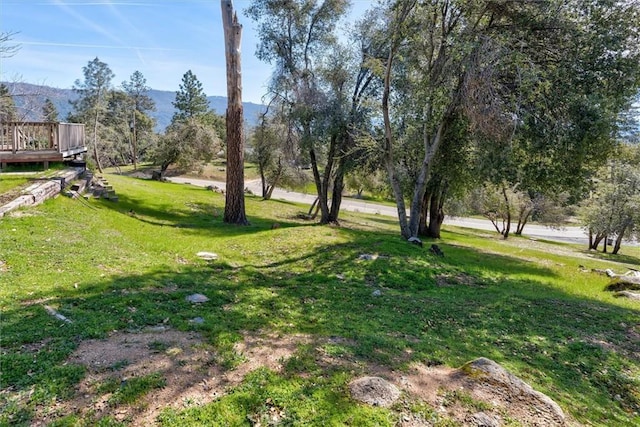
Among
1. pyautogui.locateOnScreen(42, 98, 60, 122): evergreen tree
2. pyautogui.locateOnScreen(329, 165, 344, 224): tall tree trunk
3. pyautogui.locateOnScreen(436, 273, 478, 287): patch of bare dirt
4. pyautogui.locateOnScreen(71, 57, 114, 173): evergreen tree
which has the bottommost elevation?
pyautogui.locateOnScreen(436, 273, 478, 287): patch of bare dirt

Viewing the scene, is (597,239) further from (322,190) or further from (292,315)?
(292,315)

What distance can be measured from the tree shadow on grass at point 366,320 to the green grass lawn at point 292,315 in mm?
24

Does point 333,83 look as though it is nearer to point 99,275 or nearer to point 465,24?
point 465,24

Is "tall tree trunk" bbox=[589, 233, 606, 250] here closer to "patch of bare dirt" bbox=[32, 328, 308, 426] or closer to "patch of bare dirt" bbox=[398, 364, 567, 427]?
"patch of bare dirt" bbox=[398, 364, 567, 427]

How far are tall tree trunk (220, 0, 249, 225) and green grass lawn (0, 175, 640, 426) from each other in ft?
12.4

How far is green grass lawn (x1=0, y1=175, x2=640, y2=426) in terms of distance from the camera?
2875 mm

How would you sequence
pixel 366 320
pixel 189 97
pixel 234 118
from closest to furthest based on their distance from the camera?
pixel 366 320
pixel 234 118
pixel 189 97

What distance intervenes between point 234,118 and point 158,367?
420 inches

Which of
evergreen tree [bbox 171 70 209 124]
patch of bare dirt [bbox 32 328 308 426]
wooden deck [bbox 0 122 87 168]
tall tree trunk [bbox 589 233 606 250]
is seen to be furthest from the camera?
evergreen tree [bbox 171 70 209 124]

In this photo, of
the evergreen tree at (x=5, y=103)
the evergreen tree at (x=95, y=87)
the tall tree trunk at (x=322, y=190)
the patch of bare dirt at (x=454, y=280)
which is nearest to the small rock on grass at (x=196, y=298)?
the patch of bare dirt at (x=454, y=280)

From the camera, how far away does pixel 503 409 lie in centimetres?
305

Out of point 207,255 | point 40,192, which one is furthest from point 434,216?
point 40,192

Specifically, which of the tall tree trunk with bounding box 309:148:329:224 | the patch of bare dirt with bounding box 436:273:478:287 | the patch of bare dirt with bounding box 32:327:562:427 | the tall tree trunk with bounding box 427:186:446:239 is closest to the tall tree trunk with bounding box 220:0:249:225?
the tall tree trunk with bounding box 309:148:329:224

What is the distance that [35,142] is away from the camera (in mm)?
12422
